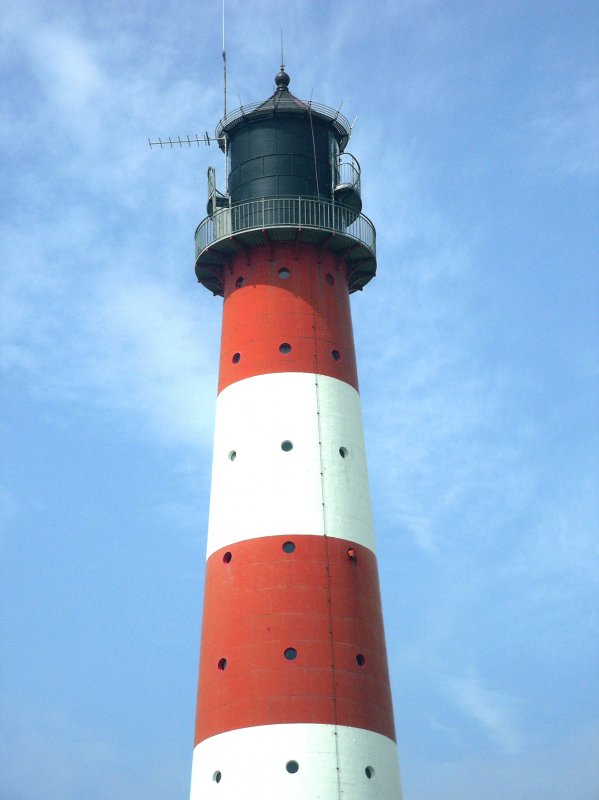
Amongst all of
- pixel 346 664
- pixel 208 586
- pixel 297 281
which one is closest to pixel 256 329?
pixel 297 281

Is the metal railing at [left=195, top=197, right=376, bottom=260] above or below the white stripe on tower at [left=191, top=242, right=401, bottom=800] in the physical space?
above

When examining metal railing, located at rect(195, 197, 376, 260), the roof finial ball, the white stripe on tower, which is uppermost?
the roof finial ball

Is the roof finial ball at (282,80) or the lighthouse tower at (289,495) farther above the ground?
the roof finial ball at (282,80)

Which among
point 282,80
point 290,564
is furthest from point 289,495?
point 282,80

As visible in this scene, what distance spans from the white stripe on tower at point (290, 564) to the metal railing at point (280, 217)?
0.88 m

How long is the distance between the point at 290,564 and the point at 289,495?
2.04 metres

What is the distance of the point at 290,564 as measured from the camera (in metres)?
38.0

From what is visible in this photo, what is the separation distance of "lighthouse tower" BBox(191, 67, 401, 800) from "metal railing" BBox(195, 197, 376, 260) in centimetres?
6

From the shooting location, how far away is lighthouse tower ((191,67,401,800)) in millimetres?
36281

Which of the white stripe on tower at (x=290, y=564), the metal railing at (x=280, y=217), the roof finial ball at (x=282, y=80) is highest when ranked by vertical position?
the roof finial ball at (x=282, y=80)

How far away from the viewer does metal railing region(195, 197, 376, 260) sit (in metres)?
41.7

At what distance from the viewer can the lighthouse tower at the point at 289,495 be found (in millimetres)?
36281

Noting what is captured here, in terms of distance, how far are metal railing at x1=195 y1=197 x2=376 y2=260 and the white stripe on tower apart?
877mm

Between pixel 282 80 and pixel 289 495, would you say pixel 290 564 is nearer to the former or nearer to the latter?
pixel 289 495
